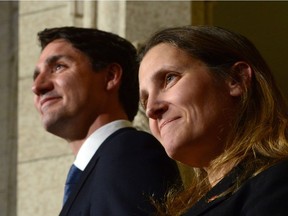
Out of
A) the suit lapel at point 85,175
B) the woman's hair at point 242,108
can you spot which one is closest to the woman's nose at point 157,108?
the woman's hair at point 242,108

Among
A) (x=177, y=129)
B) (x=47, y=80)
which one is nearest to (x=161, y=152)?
(x=47, y=80)

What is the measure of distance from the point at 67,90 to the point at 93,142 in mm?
185

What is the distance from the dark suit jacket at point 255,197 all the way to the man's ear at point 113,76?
1.15 meters

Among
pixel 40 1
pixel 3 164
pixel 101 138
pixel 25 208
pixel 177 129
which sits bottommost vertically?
pixel 3 164

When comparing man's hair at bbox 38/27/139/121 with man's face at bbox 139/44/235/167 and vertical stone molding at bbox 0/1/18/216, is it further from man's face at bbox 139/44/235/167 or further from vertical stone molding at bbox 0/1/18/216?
vertical stone molding at bbox 0/1/18/216

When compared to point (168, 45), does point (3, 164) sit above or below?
below

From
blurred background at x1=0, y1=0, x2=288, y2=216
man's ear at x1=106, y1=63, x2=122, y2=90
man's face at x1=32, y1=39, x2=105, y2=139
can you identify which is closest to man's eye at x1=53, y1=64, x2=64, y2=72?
man's face at x1=32, y1=39, x2=105, y2=139

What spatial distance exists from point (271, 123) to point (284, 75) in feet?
14.5

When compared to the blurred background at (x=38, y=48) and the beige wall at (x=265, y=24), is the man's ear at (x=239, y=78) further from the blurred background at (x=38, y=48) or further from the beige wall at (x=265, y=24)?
the beige wall at (x=265, y=24)

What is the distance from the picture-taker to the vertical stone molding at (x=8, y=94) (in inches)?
223

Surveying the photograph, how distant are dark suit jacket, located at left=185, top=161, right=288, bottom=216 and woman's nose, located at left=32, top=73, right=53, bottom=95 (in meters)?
1.13

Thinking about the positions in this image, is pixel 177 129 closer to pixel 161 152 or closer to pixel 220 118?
pixel 220 118

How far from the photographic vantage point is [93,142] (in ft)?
9.45

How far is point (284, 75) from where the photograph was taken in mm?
6363
